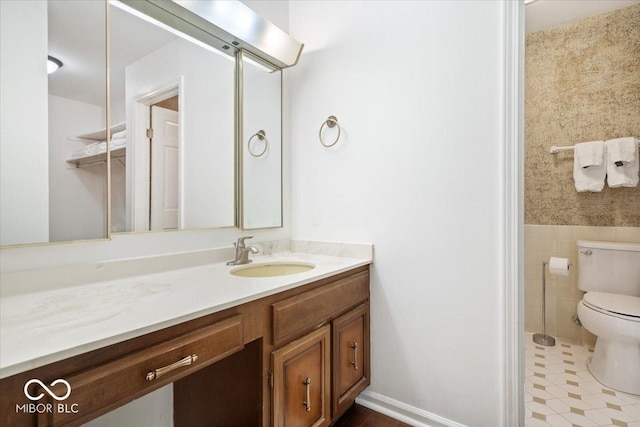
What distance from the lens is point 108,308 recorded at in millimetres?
835

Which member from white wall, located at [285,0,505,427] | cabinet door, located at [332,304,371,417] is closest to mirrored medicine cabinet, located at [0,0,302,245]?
white wall, located at [285,0,505,427]

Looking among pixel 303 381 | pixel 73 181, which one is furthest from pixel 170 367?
pixel 73 181

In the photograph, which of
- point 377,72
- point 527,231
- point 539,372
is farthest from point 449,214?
point 527,231

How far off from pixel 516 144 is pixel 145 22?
1.64m

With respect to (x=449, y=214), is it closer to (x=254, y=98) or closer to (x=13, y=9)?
(x=254, y=98)

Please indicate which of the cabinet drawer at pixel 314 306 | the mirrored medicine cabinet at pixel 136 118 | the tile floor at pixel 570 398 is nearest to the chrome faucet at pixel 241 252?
the mirrored medicine cabinet at pixel 136 118

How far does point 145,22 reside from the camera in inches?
51.4

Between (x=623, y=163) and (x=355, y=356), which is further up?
(x=623, y=163)

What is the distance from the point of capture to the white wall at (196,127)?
50.3 inches

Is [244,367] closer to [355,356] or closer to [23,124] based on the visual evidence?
[355,356]

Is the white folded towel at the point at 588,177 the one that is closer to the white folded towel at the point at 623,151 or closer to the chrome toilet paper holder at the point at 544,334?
the white folded towel at the point at 623,151

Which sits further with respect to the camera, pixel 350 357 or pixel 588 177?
pixel 588 177

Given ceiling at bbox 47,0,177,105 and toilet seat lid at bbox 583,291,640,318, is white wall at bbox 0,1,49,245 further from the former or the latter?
toilet seat lid at bbox 583,291,640,318

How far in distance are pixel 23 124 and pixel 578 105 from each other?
3.31m
